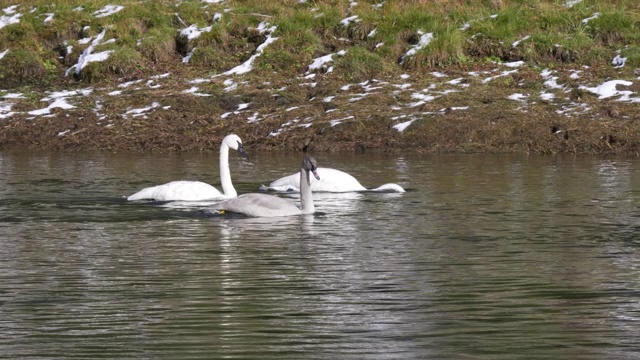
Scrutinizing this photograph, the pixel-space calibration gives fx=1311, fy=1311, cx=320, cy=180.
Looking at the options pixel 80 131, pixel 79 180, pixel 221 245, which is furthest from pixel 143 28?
pixel 221 245

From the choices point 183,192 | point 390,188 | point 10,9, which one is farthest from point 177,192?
point 10,9

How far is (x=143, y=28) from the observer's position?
32.2 meters

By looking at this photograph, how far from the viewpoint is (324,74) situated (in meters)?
28.9

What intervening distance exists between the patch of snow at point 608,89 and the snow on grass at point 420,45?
14.0ft

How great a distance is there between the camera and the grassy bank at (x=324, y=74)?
25.3m

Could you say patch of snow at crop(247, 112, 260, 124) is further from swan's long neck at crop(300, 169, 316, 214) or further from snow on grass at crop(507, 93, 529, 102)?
swan's long neck at crop(300, 169, 316, 214)

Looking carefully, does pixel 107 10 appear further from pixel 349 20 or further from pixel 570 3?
pixel 570 3

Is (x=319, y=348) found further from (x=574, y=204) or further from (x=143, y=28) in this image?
(x=143, y=28)

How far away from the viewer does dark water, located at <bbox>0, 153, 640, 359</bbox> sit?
763 cm

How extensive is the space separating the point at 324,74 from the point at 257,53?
2206 millimetres

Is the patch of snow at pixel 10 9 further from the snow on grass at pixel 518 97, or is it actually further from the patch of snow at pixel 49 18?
the snow on grass at pixel 518 97

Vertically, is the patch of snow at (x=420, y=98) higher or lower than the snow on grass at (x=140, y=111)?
lower

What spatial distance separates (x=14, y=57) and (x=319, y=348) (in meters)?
24.8

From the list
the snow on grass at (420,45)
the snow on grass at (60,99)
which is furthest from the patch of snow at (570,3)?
the snow on grass at (60,99)
